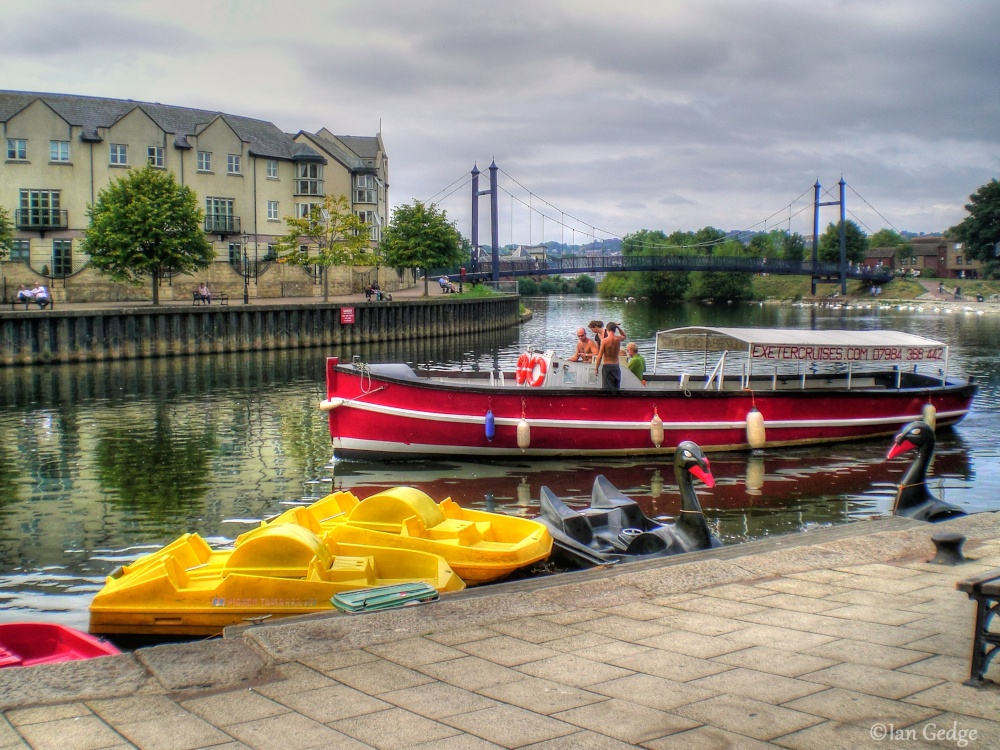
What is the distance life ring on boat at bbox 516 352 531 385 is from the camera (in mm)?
19984

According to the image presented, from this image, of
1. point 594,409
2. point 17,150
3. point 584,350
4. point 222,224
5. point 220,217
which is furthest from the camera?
point 220,217

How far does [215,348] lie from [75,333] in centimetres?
655

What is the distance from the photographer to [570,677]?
19.9 ft

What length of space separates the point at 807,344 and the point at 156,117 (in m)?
57.6

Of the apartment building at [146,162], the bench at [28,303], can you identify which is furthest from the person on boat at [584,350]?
the apartment building at [146,162]

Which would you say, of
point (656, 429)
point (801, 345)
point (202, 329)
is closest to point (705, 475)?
point (656, 429)

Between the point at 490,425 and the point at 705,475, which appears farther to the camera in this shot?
the point at 490,425

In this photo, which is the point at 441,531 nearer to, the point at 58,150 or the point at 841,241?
the point at 58,150

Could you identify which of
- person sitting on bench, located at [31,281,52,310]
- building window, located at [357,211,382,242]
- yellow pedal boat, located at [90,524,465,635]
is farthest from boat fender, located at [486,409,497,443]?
building window, located at [357,211,382,242]

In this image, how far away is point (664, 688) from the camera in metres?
5.82

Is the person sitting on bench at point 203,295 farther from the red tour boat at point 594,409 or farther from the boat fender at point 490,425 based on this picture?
the boat fender at point 490,425

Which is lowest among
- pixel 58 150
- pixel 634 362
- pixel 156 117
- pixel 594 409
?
pixel 594 409

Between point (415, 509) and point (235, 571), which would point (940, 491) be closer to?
point (415, 509)

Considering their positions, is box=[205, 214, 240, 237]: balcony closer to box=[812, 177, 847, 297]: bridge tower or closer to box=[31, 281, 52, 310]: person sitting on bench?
box=[31, 281, 52, 310]: person sitting on bench
